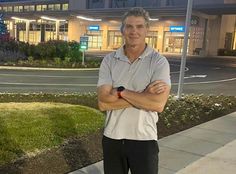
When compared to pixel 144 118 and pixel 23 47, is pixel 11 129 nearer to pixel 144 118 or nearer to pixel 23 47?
pixel 144 118

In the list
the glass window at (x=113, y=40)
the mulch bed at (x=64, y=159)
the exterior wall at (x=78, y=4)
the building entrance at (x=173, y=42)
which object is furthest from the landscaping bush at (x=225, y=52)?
the mulch bed at (x=64, y=159)

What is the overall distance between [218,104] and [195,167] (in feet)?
18.7

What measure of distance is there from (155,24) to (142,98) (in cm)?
5281

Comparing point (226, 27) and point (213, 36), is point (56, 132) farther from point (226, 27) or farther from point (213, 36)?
point (226, 27)

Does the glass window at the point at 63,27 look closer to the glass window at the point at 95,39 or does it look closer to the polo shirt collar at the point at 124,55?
the glass window at the point at 95,39

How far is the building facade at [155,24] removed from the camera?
48.6m

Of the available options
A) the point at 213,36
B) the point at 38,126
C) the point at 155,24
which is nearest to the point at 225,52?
the point at 213,36

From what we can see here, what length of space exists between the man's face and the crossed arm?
0.37m

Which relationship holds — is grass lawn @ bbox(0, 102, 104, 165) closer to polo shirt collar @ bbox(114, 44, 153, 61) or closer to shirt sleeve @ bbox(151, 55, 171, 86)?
polo shirt collar @ bbox(114, 44, 153, 61)

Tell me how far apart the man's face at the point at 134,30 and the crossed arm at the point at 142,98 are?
0.37 m

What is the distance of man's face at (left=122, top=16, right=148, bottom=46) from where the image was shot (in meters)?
2.92

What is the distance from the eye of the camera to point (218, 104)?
10.8 meters

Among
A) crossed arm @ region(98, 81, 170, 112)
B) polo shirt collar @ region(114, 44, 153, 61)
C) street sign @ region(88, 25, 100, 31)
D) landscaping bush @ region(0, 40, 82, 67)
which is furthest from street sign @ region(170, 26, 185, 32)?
crossed arm @ region(98, 81, 170, 112)

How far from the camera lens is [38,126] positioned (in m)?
6.29
